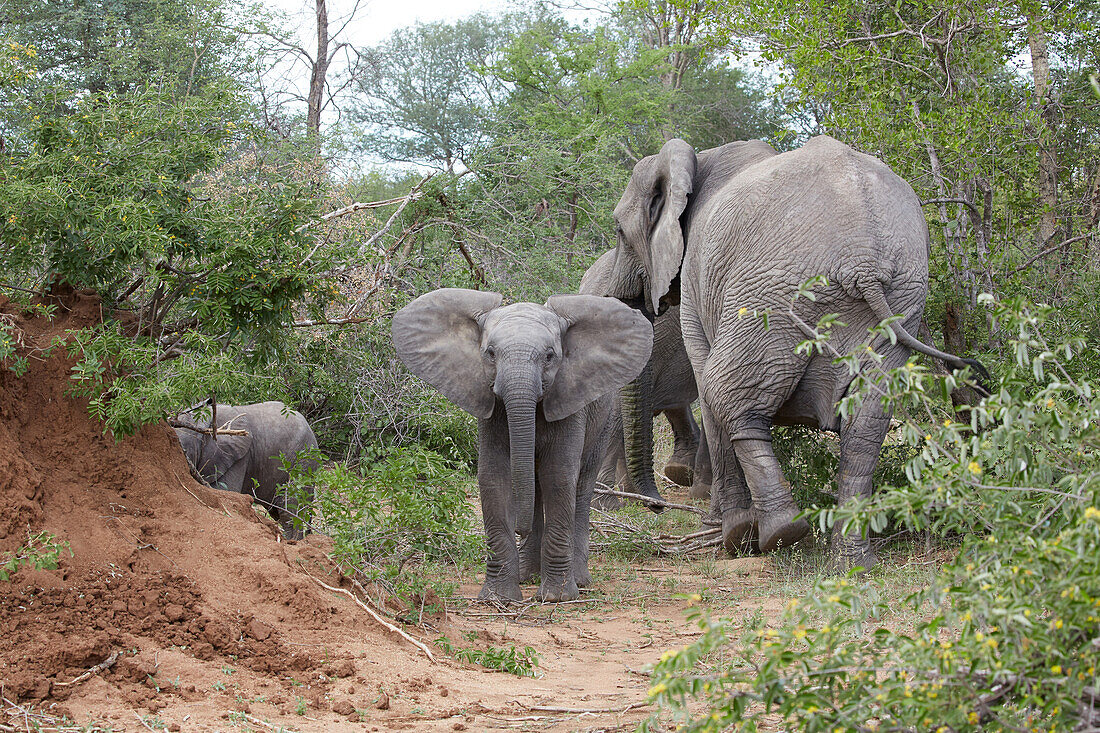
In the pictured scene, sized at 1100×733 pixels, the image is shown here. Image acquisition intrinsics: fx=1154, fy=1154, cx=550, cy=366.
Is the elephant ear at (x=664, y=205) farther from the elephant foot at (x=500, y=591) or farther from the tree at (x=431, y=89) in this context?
the tree at (x=431, y=89)

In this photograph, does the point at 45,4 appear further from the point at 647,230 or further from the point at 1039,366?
the point at 1039,366

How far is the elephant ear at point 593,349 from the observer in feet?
21.7

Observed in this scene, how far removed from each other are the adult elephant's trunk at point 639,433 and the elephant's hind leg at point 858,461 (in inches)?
161

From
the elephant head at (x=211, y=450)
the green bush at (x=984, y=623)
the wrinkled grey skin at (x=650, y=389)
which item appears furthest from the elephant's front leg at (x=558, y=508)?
the green bush at (x=984, y=623)

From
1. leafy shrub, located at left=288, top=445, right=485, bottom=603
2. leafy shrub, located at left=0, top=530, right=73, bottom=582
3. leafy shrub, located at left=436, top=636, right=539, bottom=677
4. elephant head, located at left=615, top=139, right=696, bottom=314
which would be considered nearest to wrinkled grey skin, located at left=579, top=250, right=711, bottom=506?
elephant head, located at left=615, top=139, right=696, bottom=314

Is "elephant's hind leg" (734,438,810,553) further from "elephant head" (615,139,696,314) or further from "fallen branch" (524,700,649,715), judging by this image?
"fallen branch" (524,700,649,715)

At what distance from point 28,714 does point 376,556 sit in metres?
2.39

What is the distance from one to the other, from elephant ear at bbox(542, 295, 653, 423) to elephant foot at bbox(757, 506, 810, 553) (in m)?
1.20

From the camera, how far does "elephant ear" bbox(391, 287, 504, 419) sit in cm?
659

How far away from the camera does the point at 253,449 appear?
25.4ft

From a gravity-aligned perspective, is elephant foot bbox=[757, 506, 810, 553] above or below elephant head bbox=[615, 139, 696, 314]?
below

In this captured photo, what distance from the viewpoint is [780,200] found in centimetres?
709

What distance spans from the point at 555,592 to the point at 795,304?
7.18 ft

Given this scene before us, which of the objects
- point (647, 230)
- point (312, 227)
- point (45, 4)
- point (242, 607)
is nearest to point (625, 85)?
point (45, 4)
